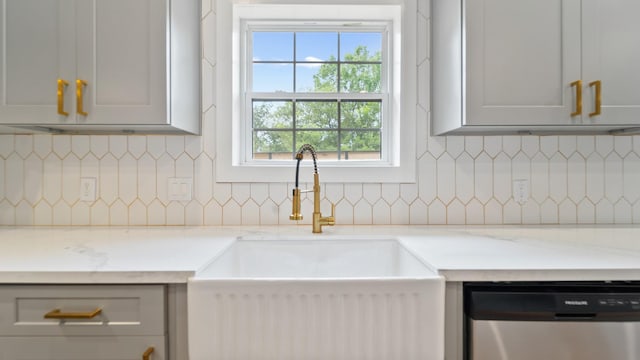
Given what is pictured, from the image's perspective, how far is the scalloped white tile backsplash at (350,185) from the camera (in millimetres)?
1659

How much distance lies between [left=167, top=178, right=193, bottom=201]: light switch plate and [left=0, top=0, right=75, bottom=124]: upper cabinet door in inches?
19.9

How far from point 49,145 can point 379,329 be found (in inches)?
69.4

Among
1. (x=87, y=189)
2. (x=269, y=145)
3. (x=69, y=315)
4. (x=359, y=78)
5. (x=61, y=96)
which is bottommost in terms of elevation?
(x=69, y=315)

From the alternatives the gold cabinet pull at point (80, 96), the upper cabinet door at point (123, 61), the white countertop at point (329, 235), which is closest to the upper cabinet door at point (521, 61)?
the white countertop at point (329, 235)

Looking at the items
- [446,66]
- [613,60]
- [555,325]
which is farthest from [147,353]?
[613,60]

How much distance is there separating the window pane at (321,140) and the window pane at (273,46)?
438 mm

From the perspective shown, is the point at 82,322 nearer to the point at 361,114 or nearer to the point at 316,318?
the point at 316,318

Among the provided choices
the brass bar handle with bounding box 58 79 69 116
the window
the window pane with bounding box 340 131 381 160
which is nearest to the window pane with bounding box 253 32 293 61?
the window

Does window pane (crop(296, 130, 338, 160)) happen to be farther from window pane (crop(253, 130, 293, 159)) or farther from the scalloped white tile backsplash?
the scalloped white tile backsplash

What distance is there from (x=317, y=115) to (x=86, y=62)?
42.1 inches

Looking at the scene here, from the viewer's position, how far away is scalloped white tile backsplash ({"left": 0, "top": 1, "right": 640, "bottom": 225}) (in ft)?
5.44

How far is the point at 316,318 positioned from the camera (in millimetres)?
938

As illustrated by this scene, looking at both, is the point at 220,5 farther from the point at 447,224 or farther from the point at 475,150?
the point at 447,224

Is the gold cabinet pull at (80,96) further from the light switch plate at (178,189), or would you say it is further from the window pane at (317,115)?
the window pane at (317,115)
